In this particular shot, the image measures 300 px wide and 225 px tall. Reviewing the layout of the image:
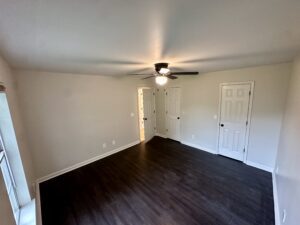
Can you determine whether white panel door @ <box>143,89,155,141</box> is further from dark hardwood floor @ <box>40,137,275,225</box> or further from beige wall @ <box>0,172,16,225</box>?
beige wall @ <box>0,172,16,225</box>

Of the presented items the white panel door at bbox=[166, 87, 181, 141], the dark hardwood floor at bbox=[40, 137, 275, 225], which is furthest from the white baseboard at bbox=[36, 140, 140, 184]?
the white panel door at bbox=[166, 87, 181, 141]

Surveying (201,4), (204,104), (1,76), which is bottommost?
(204,104)

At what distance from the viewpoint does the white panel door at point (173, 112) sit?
4.90 m

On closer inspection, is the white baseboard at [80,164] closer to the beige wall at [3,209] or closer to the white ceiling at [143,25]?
the beige wall at [3,209]

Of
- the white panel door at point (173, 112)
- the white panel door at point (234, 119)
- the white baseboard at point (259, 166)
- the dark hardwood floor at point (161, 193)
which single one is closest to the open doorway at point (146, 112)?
the white panel door at point (173, 112)

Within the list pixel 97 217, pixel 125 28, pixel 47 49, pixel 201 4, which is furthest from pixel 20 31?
pixel 97 217

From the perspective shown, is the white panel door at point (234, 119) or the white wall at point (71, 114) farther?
the white panel door at point (234, 119)

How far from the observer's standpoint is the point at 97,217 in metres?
2.16

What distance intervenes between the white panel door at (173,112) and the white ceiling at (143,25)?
129 inches

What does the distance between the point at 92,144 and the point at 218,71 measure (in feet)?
13.3

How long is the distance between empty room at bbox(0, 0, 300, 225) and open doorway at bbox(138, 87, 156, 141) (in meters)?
0.06

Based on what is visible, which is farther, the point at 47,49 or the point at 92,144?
the point at 92,144

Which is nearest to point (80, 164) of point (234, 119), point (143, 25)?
point (143, 25)

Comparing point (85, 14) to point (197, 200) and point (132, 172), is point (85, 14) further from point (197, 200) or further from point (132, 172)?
point (132, 172)
